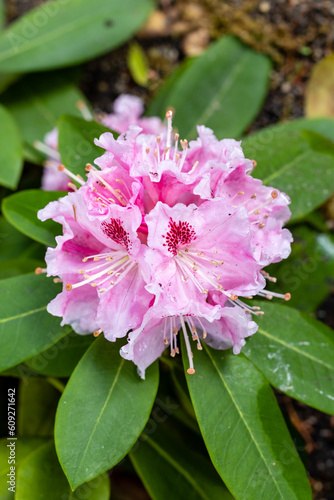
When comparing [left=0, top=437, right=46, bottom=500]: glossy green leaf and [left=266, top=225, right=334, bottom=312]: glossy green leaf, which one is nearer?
[left=0, top=437, right=46, bottom=500]: glossy green leaf

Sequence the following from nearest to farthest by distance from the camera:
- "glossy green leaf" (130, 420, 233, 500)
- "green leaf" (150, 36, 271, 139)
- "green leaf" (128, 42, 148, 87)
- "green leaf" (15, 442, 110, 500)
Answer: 1. "green leaf" (15, 442, 110, 500)
2. "glossy green leaf" (130, 420, 233, 500)
3. "green leaf" (150, 36, 271, 139)
4. "green leaf" (128, 42, 148, 87)

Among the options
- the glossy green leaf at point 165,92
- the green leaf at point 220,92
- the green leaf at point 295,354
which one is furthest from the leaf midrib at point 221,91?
the green leaf at point 295,354

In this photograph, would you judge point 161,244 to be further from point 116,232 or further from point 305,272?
point 305,272

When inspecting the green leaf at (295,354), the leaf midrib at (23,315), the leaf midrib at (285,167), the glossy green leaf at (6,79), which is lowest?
the green leaf at (295,354)

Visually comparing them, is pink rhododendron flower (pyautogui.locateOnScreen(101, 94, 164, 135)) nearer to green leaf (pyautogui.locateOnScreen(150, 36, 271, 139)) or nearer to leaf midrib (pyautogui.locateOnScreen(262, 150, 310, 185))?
green leaf (pyautogui.locateOnScreen(150, 36, 271, 139))

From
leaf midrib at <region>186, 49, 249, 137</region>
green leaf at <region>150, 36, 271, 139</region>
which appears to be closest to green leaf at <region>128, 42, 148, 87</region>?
green leaf at <region>150, 36, 271, 139</region>

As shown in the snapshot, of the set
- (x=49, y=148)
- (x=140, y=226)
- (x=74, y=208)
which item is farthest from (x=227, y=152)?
(x=49, y=148)

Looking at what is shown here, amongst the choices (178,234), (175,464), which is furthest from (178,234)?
(175,464)

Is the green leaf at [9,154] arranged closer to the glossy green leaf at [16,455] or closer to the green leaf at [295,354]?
the glossy green leaf at [16,455]
